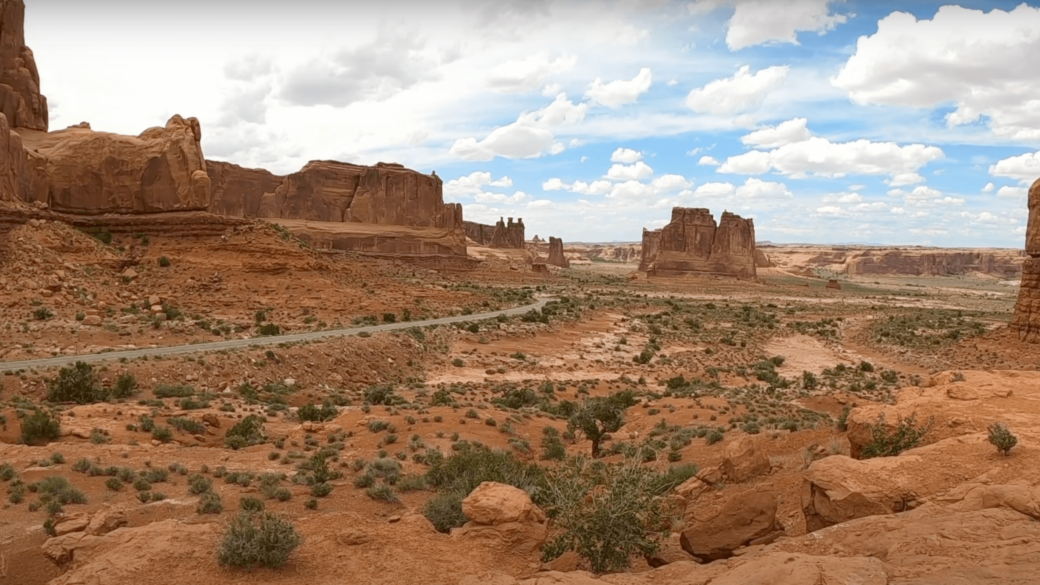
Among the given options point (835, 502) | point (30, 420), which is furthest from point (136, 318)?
point (835, 502)

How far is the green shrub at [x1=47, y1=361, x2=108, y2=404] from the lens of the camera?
70.1 feet

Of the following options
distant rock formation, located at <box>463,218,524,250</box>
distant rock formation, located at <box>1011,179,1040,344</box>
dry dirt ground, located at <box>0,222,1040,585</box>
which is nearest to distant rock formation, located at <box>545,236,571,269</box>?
distant rock formation, located at <box>463,218,524,250</box>

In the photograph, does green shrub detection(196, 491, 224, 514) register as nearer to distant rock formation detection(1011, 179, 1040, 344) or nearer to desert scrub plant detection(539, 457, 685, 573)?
desert scrub plant detection(539, 457, 685, 573)

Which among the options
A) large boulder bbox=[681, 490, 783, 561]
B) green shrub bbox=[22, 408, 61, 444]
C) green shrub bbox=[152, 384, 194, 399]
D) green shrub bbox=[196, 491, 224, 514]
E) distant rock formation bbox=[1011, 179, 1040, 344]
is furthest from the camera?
distant rock formation bbox=[1011, 179, 1040, 344]

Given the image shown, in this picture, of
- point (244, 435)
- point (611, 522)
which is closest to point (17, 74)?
point (244, 435)

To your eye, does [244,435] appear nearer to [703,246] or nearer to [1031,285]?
[1031,285]

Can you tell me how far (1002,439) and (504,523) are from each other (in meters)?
7.55

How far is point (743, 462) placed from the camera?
44.1 feet

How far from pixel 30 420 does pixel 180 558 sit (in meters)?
10.2

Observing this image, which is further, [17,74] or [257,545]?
[17,74]

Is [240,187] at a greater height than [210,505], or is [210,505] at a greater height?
[240,187]

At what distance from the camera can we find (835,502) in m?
9.15

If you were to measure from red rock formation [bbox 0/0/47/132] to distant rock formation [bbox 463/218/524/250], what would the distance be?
97428 millimetres

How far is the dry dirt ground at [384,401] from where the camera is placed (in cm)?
959
